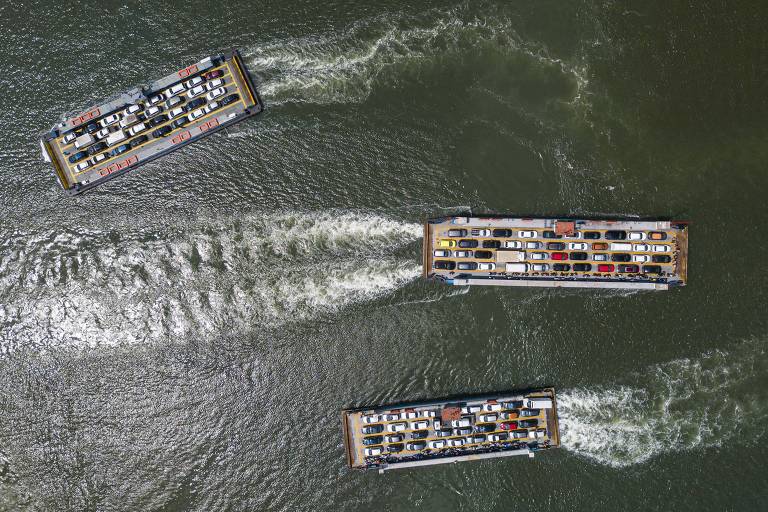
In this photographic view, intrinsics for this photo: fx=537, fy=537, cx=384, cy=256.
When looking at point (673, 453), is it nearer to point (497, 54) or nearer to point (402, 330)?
point (402, 330)

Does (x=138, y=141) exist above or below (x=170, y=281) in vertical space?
above

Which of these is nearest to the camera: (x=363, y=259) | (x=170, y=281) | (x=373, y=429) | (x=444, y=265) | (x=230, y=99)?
(x=373, y=429)

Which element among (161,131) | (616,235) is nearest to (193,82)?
(161,131)

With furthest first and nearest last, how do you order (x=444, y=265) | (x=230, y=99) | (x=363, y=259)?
(x=363, y=259)
(x=230, y=99)
(x=444, y=265)

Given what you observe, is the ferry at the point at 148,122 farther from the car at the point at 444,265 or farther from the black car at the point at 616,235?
the black car at the point at 616,235

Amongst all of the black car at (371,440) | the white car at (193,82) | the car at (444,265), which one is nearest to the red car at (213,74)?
the white car at (193,82)

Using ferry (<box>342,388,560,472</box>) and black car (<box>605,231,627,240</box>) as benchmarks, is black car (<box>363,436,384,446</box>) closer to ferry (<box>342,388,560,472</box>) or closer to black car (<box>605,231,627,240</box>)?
ferry (<box>342,388,560,472</box>)

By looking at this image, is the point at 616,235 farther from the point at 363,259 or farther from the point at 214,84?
the point at 214,84
